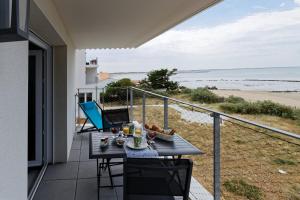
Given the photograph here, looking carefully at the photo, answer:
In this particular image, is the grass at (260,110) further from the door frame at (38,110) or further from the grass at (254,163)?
the door frame at (38,110)

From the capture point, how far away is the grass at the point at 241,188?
337 centimetres

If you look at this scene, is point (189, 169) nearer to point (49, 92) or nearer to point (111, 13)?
point (111, 13)

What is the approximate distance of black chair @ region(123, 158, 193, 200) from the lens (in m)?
1.58

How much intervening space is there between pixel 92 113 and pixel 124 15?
316 centimetres

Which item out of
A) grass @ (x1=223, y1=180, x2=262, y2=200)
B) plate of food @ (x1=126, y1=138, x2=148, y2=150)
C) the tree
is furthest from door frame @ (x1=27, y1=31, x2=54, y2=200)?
the tree

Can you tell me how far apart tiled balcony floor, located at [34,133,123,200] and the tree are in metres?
14.0

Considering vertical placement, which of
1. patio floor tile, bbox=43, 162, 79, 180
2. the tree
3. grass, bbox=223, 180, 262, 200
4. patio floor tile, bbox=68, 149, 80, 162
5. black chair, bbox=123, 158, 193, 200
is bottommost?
grass, bbox=223, 180, 262, 200

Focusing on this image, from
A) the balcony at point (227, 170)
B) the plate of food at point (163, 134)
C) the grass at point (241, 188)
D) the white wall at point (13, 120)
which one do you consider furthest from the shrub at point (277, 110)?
the white wall at point (13, 120)

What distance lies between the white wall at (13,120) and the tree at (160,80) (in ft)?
53.7

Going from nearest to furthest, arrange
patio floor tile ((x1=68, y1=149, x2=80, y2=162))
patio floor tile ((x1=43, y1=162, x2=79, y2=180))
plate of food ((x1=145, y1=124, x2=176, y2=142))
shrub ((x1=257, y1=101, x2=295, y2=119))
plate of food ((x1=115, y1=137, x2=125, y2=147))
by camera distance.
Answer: plate of food ((x1=115, y1=137, x2=125, y2=147)), plate of food ((x1=145, y1=124, x2=176, y2=142)), patio floor tile ((x1=43, y1=162, x2=79, y2=180)), patio floor tile ((x1=68, y1=149, x2=80, y2=162)), shrub ((x1=257, y1=101, x2=295, y2=119))

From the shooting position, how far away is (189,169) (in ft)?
5.24

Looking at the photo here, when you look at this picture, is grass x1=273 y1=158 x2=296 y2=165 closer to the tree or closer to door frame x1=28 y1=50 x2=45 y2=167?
door frame x1=28 y1=50 x2=45 y2=167

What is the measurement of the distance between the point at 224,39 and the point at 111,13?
22436 millimetres

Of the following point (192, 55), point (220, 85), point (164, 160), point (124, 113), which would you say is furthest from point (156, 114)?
point (220, 85)
